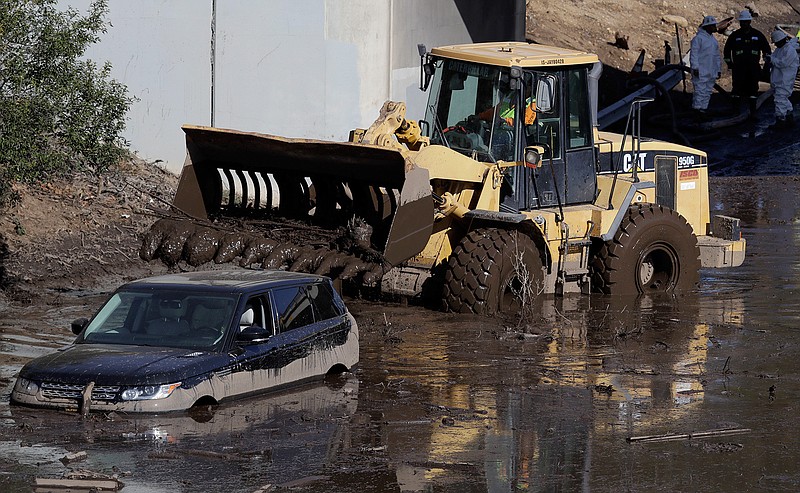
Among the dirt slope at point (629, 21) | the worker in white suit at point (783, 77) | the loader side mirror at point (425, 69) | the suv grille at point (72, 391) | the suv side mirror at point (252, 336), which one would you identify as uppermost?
the dirt slope at point (629, 21)

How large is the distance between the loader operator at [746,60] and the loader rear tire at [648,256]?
16089 millimetres

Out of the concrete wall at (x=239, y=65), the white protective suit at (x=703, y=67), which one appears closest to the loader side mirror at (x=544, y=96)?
the concrete wall at (x=239, y=65)

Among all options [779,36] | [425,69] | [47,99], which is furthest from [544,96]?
[779,36]

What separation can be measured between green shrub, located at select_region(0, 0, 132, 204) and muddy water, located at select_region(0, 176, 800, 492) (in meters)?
1.95

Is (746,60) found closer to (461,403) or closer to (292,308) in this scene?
(461,403)

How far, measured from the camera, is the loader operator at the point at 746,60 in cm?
3291

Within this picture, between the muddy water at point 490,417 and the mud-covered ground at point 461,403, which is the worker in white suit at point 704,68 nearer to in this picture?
the mud-covered ground at point 461,403

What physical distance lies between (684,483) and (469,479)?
4.94 feet

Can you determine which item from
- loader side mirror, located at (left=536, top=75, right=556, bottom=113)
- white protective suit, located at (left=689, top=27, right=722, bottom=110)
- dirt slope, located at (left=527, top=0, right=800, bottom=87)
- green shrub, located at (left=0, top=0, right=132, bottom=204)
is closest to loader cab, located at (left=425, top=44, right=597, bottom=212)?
loader side mirror, located at (left=536, top=75, right=556, bottom=113)

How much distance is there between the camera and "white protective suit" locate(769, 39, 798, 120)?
3266 centimetres

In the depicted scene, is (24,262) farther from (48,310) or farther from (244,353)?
(244,353)

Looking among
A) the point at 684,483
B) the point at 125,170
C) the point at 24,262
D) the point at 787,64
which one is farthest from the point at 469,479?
the point at 787,64

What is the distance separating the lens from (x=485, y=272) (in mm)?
15328

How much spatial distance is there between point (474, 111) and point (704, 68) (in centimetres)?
1922
